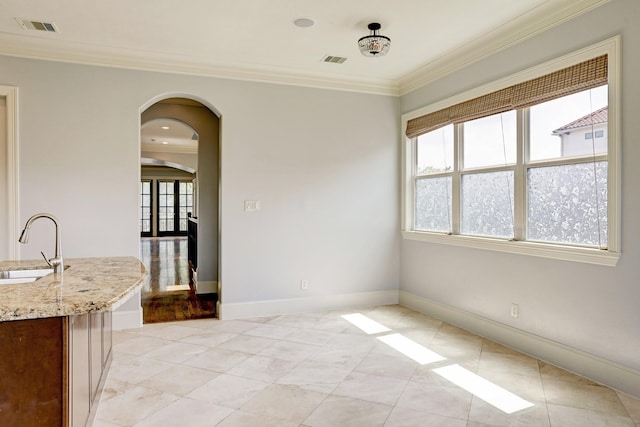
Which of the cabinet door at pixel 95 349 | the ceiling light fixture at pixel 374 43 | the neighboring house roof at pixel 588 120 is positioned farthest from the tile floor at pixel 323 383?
the ceiling light fixture at pixel 374 43

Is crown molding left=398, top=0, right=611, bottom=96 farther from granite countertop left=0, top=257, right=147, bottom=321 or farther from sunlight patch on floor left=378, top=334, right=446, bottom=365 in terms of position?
granite countertop left=0, top=257, right=147, bottom=321

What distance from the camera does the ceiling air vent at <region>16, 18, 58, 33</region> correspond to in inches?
130

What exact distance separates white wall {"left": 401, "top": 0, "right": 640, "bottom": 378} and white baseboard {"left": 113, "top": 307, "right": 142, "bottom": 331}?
3.01 m

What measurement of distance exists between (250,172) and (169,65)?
4.27 ft

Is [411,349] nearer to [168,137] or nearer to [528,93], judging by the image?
[528,93]

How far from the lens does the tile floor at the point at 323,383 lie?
2.35 m

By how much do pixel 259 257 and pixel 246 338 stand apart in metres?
0.98

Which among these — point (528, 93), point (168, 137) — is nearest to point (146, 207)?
point (168, 137)

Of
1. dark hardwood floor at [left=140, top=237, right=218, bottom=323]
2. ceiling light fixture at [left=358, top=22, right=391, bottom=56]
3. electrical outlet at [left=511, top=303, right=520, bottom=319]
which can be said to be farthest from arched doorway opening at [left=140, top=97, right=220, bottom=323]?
electrical outlet at [left=511, top=303, right=520, bottom=319]

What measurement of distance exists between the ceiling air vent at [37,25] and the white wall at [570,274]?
3.56 meters

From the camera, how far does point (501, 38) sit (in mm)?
3533

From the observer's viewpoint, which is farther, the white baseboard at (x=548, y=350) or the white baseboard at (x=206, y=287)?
the white baseboard at (x=206, y=287)

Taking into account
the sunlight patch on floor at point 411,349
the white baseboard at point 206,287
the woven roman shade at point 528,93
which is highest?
the woven roman shade at point 528,93

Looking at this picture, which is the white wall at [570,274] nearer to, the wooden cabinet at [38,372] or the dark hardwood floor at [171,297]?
the dark hardwood floor at [171,297]
